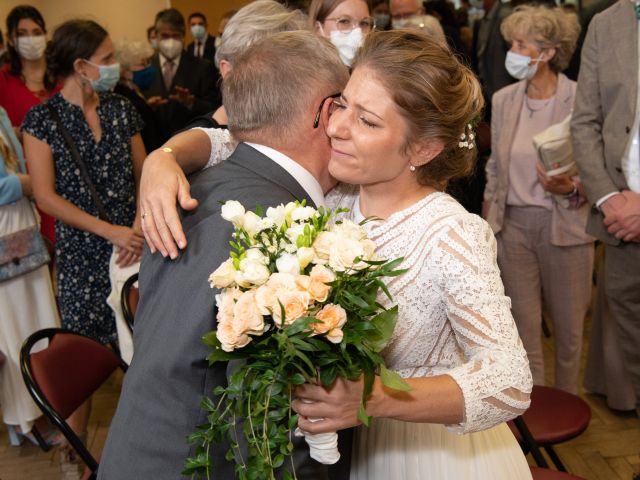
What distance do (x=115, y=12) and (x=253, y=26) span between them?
28.2 ft

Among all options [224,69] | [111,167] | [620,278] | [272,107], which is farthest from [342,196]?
[111,167]

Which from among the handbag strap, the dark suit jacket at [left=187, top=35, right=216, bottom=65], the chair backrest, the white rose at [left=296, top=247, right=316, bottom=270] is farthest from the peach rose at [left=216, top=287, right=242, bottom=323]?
the dark suit jacket at [left=187, top=35, right=216, bottom=65]

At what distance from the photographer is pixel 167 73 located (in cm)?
596

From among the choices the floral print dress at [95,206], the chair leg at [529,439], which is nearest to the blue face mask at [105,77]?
the floral print dress at [95,206]

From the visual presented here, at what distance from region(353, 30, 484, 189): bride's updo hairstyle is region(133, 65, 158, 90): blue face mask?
4701 millimetres

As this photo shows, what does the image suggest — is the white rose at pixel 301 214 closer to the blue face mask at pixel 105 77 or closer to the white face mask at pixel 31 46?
the blue face mask at pixel 105 77

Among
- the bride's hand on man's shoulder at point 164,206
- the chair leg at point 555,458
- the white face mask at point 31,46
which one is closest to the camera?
the bride's hand on man's shoulder at point 164,206

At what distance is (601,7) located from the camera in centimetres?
536

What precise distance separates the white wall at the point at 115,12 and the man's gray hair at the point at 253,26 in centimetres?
774

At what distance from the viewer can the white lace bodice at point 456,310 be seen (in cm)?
136

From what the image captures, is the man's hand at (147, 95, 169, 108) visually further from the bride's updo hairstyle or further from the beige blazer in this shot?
the bride's updo hairstyle

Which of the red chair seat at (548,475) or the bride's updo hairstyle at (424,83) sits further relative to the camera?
the red chair seat at (548,475)

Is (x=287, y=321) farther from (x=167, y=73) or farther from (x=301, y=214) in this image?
(x=167, y=73)

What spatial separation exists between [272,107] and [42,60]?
13.0ft
